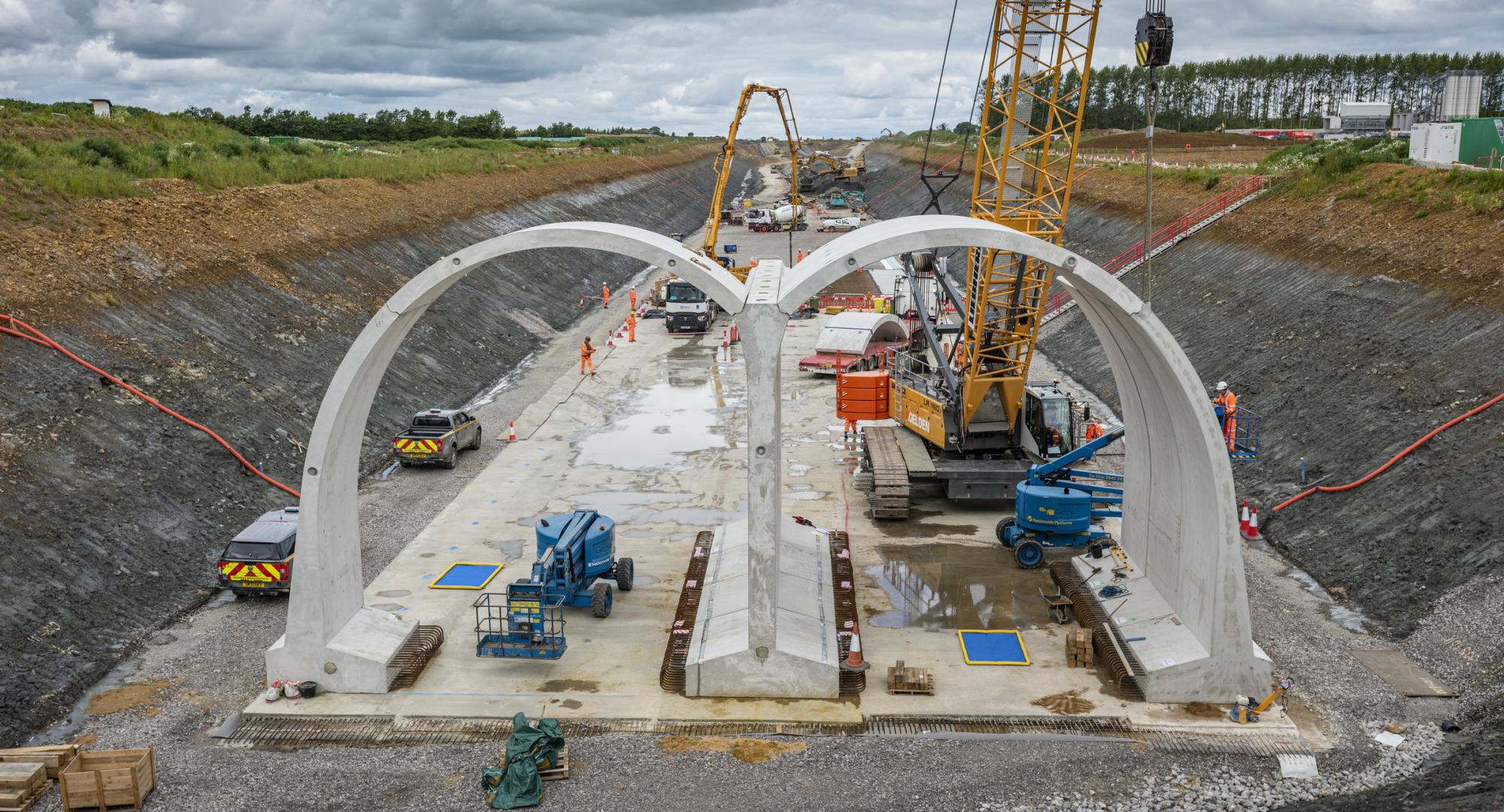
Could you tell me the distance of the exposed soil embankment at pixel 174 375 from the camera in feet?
56.9

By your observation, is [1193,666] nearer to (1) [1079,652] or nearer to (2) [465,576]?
(1) [1079,652]

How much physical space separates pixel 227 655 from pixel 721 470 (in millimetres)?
12664

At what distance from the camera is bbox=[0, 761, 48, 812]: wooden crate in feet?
40.7

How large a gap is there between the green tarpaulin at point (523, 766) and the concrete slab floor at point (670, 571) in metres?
1.45

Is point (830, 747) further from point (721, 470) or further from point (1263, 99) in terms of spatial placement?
point (1263, 99)

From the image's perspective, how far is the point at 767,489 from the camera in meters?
15.1

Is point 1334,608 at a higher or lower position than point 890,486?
lower

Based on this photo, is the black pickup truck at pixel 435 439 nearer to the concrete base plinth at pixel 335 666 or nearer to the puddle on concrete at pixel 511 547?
the puddle on concrete at pixel 511 547

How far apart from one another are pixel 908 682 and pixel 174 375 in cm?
1858

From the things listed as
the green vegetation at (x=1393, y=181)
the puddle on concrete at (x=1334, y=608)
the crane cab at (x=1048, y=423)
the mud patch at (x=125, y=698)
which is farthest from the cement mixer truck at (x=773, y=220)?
the mud patch at (x=125, y=698)

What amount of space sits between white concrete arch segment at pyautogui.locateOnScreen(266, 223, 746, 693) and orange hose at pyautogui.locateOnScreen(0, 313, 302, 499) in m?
8.51

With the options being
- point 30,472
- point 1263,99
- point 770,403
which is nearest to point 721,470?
point 770,403

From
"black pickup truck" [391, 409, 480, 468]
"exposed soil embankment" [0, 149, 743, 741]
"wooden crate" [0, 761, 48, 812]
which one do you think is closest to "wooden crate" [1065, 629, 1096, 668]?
"wooden crate" [0, 761, 48, 812]

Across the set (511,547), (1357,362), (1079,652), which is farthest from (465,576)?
(1357,362)
